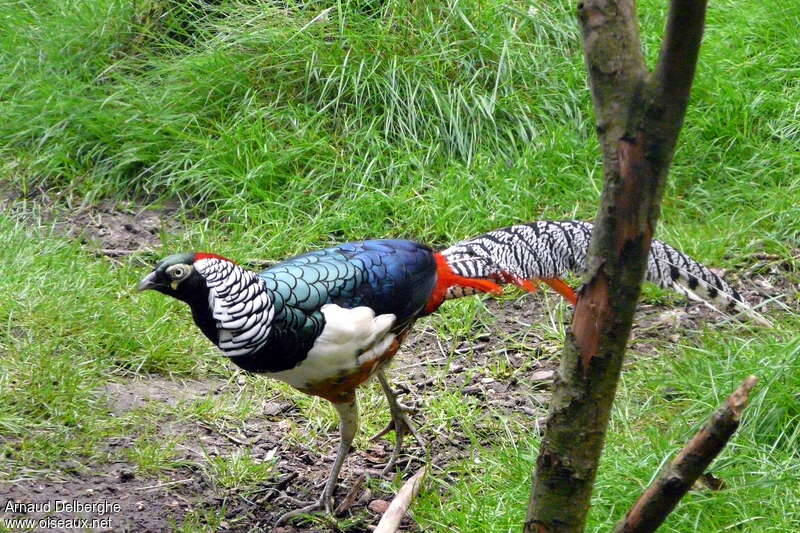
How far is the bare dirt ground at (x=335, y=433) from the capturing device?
10.8 feet

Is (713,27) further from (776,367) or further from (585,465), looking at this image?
(585,465)

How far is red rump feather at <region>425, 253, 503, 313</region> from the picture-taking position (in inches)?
135

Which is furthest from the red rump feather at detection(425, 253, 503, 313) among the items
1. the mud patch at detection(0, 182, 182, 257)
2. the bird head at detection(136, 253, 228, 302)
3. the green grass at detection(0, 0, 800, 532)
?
the mud patch at detection(0, 182, 182, 257)

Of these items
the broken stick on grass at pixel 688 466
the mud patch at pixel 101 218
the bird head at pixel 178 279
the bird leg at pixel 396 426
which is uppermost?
the broken stick on grass at pixel 688 466

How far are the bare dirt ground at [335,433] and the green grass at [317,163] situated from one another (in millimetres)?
54

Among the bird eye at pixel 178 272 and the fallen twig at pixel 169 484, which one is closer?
the bird eye at pixel 178 272

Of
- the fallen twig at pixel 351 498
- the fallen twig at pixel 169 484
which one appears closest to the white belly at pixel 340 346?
the fallen twig at pixel 351 498

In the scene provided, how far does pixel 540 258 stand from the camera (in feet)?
11.5

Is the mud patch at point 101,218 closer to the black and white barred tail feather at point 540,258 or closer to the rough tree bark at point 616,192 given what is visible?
the black and white barred tail feather at point 540,258

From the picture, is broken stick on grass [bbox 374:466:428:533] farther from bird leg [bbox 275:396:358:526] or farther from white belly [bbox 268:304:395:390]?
white belly [bbox 268:304:395:390]

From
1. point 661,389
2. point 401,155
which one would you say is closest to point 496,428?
point 661,389

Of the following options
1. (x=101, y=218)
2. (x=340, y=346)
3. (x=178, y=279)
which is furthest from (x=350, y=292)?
(x=101, y=218)

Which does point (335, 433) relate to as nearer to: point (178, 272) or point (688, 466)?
point (178, 272)

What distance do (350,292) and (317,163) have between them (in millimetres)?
2205
